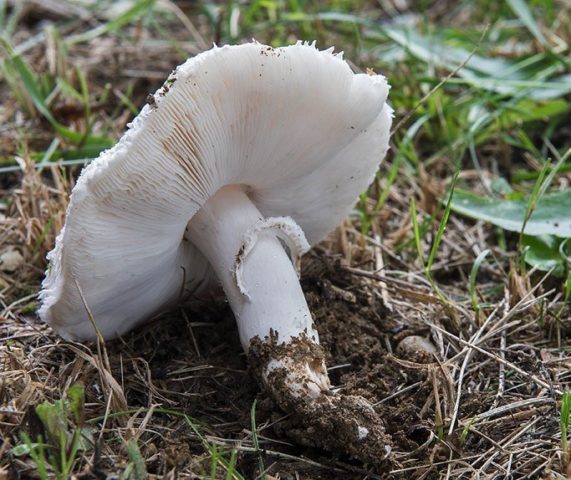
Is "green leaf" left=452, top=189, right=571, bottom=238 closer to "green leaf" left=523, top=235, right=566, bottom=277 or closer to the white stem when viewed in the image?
"green leaf" left=523, top=235, right=566, bottom=277

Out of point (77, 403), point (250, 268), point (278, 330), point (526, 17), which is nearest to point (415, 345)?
point (278, 330)

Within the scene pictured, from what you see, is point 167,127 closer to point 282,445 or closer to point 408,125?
point 282,445

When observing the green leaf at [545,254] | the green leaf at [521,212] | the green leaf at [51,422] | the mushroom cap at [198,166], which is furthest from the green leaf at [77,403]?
the green leaf at [521,212]

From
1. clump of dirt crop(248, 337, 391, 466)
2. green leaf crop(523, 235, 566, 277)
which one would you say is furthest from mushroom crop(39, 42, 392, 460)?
green leaf crop(523, 235, 566, 277)

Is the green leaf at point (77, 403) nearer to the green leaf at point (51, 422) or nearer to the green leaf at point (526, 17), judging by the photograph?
the green leaf at point (51, 422)

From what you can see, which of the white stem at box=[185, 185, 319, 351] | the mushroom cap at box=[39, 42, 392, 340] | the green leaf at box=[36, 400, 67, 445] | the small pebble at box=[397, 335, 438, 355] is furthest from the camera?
the small pebble at box=[397, 335, 438, 355]

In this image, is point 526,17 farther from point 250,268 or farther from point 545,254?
point 250,268
